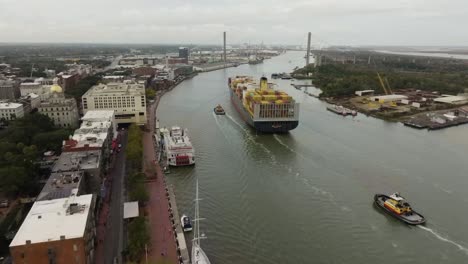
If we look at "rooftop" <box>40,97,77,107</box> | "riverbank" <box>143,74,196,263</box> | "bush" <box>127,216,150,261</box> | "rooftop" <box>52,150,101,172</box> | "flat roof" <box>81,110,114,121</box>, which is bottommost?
"riverbank" <box>143,74,196,263</box>

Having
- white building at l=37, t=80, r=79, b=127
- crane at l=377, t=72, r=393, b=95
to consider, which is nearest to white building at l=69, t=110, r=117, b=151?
white building at l=37, t=80, r=79, b=127

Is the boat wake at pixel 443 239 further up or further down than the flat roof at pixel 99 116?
further down

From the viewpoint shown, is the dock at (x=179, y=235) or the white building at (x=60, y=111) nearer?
the dock at (x=179, y=235)

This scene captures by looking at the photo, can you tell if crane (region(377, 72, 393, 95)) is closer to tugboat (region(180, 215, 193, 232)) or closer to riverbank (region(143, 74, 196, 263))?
riverbank (region(143, 74, 196, 263))

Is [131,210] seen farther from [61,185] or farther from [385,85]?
[385,85]

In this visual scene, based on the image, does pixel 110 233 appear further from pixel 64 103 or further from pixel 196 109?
pixel 196 109

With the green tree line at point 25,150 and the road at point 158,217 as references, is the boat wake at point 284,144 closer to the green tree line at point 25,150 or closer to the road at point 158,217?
the road at point 158,217

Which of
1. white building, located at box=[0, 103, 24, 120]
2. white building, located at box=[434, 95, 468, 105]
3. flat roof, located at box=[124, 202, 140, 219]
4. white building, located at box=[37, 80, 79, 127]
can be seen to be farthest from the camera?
white building, located at box=[434, 95, 468, 105]

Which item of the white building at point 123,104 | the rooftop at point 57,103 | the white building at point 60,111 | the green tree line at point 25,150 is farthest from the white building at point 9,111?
the white building at point 123,104
